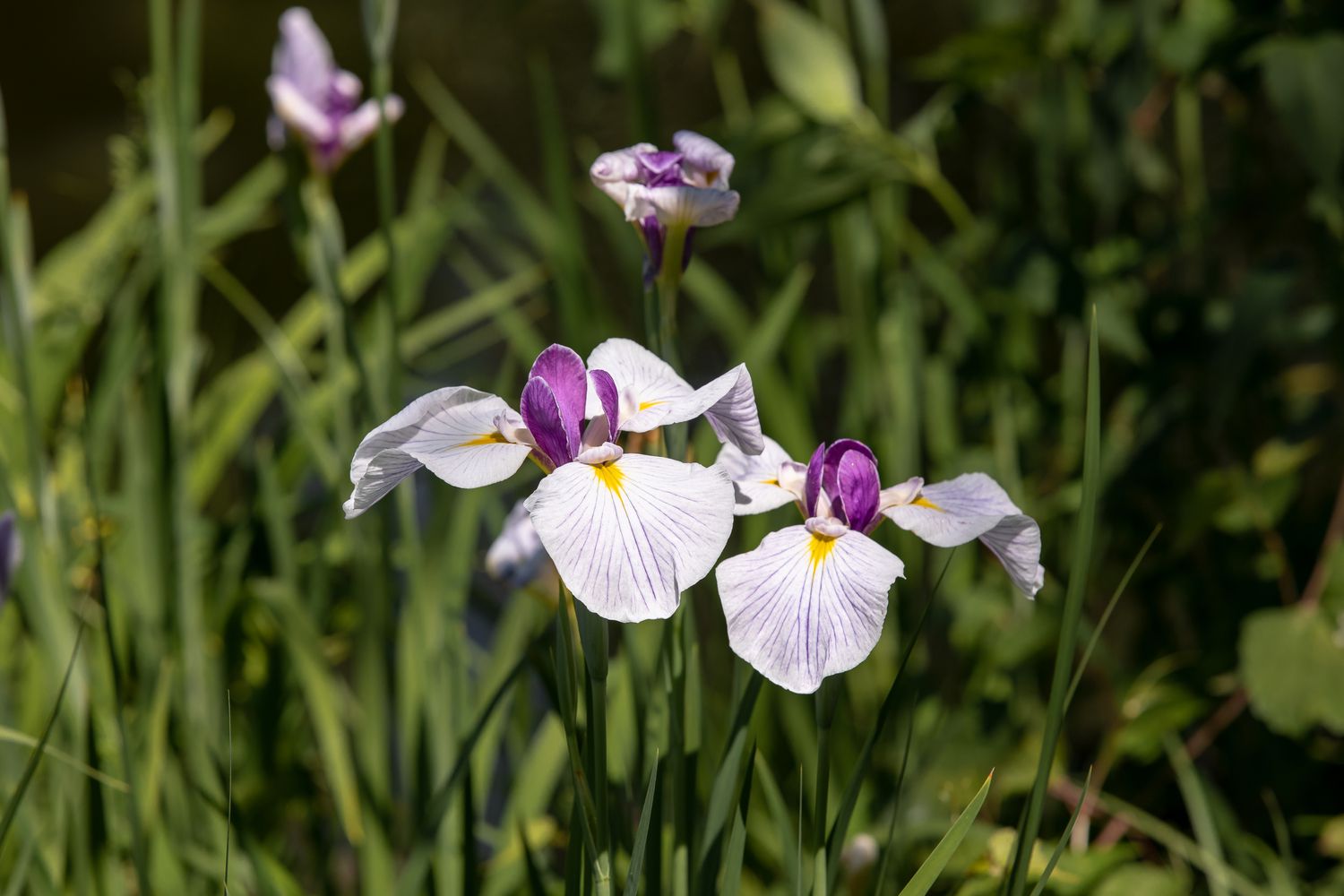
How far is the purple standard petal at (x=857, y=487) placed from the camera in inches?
16.9

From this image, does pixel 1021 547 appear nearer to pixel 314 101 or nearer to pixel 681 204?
pixel 681 204

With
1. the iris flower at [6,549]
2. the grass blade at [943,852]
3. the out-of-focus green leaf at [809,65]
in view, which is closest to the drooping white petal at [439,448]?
the grass blade at [943,852]

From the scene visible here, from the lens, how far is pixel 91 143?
1.94 metres

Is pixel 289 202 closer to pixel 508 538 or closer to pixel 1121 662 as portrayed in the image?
pixel 508 538

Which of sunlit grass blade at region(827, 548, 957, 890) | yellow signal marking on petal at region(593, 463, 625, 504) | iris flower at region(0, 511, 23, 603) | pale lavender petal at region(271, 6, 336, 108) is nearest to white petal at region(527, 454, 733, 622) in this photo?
yellow signal marking on petal at region(593, 463, 625, 504)

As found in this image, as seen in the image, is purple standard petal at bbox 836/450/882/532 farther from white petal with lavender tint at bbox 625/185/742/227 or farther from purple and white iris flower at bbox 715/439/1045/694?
white petal with lavender tint at bbox 625/185/742/227

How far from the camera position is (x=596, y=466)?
405 mm

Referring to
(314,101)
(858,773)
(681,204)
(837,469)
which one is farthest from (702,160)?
(314,101)

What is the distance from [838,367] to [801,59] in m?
0.90

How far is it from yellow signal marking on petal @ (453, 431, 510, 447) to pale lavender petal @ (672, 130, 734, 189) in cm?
15

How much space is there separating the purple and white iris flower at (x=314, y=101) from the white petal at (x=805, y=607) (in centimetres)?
57

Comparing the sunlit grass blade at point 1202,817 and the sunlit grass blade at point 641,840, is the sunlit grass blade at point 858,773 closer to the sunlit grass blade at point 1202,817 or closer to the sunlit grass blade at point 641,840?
the sunlit grass blade at point 641,840

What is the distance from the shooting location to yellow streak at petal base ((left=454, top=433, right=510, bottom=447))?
0.43 m

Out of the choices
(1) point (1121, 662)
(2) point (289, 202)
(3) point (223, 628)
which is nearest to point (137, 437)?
(3) point (223, 628)
